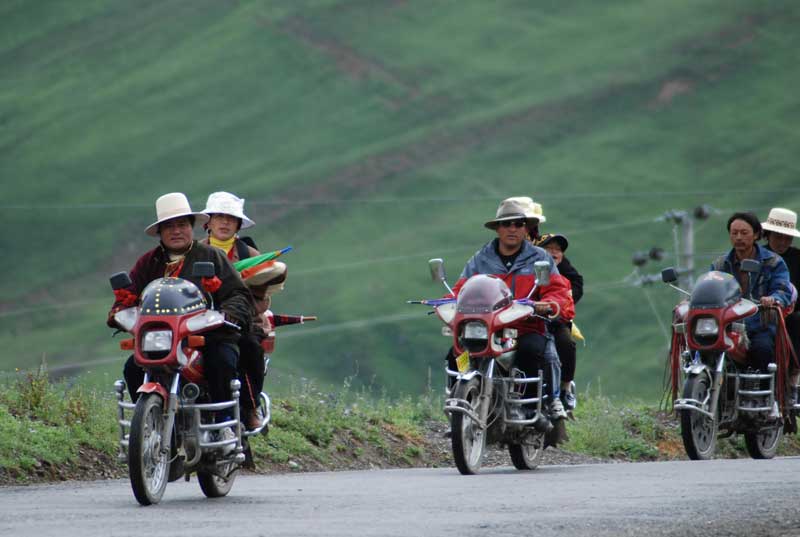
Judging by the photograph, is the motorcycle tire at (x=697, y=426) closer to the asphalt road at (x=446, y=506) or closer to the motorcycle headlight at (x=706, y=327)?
the motorcycle headlight at (x=706, y=327)

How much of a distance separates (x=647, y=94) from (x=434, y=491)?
3454 inches

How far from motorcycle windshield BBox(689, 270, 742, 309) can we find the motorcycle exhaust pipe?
19.3ft

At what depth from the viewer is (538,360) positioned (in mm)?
13758

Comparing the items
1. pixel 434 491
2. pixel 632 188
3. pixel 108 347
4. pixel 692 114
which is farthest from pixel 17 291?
pixel 434 491

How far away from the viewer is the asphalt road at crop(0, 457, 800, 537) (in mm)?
8320

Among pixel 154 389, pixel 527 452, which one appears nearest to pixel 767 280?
pixel 527 452

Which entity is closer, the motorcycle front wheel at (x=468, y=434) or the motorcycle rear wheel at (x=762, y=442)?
the motorcycle front wheel at (x=468, y=434)

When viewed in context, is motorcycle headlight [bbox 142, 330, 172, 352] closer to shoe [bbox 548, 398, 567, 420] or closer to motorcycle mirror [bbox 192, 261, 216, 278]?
motorcycle mirror [bbox 192, 261, 216, 278]

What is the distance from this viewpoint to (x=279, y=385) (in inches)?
695

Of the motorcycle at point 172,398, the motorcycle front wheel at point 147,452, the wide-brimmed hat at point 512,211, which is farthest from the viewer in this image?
the wide-brimmed hat at point 512,211

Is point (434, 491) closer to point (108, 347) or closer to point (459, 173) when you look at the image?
point (108, 347)

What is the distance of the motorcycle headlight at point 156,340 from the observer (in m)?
10.1

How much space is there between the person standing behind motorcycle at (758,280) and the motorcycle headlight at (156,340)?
6.99 meters

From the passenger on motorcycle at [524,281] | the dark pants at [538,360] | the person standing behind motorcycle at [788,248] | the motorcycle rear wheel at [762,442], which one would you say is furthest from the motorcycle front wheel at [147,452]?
the person standing behind motorcycle at [788,248]
